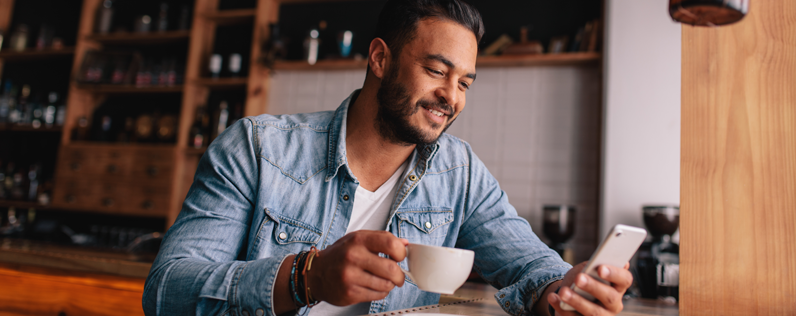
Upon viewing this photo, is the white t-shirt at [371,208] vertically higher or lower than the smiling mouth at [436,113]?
lower

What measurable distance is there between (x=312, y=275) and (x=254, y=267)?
0.12 m

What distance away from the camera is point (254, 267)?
792 millimetres

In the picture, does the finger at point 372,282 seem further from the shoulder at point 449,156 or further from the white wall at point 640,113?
the white wall at point 640,113

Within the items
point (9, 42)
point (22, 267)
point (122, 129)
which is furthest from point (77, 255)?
point (9, 42)

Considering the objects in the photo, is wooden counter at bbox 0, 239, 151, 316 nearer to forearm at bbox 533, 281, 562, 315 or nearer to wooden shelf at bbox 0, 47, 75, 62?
forearm at bbox 533, 281, 562, 315

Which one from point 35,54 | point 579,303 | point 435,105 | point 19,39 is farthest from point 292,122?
point 19,39

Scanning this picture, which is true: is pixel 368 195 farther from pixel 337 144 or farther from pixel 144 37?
pixel 144 37

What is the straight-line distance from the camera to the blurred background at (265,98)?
9.01ft

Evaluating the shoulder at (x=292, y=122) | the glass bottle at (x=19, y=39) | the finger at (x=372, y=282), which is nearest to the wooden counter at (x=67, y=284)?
the shoulder at (x=292, y=122)

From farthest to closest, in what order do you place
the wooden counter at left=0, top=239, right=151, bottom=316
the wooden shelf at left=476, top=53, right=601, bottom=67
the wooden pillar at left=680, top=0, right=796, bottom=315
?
1. the wooden shelf at left=476, top=53, right=601, bottom=67
2. the wooden counter at left=0, top=239, right=151, bottom=316
3. the wooden pillar at left=680, top=0, right=796, bottom=315

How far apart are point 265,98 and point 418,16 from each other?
2.54 m

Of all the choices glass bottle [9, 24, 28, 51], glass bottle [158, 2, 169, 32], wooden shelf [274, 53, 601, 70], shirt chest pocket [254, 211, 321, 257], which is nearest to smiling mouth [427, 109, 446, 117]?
shirt chest pocket [254, 211, 321, 257]

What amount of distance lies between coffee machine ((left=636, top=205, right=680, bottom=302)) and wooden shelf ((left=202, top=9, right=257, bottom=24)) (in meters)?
2.74

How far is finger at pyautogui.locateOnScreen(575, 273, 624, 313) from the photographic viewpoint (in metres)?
0.72
